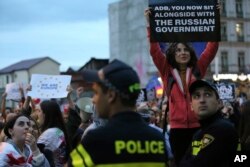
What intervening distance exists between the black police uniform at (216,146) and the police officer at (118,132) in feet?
2.98

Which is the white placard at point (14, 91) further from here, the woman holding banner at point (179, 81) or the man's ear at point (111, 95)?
the man's ear at point (111, 95)

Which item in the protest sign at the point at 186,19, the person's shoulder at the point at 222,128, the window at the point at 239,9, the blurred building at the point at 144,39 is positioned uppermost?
the window at the point at 239,9

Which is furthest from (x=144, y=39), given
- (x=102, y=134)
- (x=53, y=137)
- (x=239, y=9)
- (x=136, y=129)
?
(x=102, y=134)

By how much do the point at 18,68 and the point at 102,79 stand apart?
8481cm

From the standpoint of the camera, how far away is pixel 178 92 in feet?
18.0

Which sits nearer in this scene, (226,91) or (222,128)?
(222,128)

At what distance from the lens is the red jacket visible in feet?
17.6

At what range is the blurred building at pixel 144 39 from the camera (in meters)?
56.8

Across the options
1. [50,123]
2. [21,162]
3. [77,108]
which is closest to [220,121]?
[21,162]

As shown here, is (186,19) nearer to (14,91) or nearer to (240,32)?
(14,91)

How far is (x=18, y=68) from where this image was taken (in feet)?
282

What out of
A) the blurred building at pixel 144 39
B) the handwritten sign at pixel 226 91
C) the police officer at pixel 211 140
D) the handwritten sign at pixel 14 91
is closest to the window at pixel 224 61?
the blurred building at pixel 144 39

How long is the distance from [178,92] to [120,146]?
2.62 metres

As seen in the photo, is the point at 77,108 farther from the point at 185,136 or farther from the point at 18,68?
the point at 18,68
